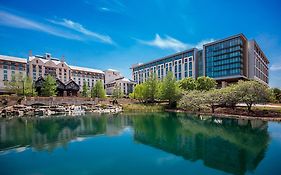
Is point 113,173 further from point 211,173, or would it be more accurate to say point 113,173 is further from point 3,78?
point 3,78

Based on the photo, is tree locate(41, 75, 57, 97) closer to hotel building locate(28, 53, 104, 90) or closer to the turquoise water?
hotel building locate(28, 53, 104, 90)

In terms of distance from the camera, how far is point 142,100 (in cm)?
6644

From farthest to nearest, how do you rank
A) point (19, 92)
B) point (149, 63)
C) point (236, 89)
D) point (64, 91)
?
point (149, 63)
point (64, 91)
point (19, 92)
point (236, 89)

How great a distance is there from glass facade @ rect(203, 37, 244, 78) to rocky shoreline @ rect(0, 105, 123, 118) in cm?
4362

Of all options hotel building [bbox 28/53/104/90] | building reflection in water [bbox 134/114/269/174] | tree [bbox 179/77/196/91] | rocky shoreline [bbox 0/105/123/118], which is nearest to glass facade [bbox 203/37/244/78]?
tree [bbox 179/77/196/91]

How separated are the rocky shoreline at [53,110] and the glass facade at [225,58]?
43622 millimetres

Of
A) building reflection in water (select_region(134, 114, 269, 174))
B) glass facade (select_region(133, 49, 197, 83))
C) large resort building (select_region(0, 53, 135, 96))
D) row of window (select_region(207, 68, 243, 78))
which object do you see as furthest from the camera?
glass facade (select_region(133, 49, 197, 83))

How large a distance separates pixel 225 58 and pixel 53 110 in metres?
62.9

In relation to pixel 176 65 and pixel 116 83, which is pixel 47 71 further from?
pixel 176 65

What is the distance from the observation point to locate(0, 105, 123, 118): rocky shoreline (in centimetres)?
4059

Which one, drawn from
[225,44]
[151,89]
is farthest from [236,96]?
[225,44]

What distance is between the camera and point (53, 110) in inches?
1816

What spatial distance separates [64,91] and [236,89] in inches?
2119

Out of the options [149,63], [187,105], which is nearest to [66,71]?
[149,63]
